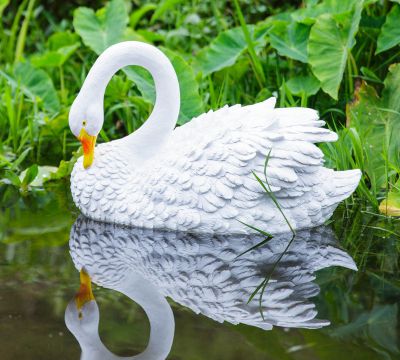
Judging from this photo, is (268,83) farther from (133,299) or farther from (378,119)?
(133,299)

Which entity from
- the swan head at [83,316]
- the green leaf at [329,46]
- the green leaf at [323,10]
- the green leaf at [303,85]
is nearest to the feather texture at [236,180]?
the swan head at [83,316]

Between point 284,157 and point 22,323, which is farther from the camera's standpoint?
point 284,157

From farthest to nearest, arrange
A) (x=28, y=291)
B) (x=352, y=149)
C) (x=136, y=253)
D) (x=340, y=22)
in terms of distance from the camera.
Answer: (x=340, y=22), (x=352, y=149), (x=136, y=253), (x=28, y=291)

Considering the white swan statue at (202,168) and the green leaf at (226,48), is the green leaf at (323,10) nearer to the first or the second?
the green leaf at (226,48)

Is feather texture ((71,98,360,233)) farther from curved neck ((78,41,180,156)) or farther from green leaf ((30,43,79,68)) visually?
green leaf ((30,43,79,68))

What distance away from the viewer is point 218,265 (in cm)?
387

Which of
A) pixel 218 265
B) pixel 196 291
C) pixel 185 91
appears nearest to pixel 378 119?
pixel 185 91

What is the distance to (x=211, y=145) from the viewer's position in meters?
4.15

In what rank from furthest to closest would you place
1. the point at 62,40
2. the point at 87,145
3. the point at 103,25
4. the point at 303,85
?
the point at 62,40
the point at 103,25
the point at 303,85
the point at 87,145

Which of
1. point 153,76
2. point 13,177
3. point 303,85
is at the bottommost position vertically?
point 13,177

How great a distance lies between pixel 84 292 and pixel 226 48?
2470mm

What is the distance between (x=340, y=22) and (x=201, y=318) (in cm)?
267

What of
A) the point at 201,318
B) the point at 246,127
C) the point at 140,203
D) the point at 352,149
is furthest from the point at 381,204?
the point at 201,318

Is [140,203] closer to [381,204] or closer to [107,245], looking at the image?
[107,245]
